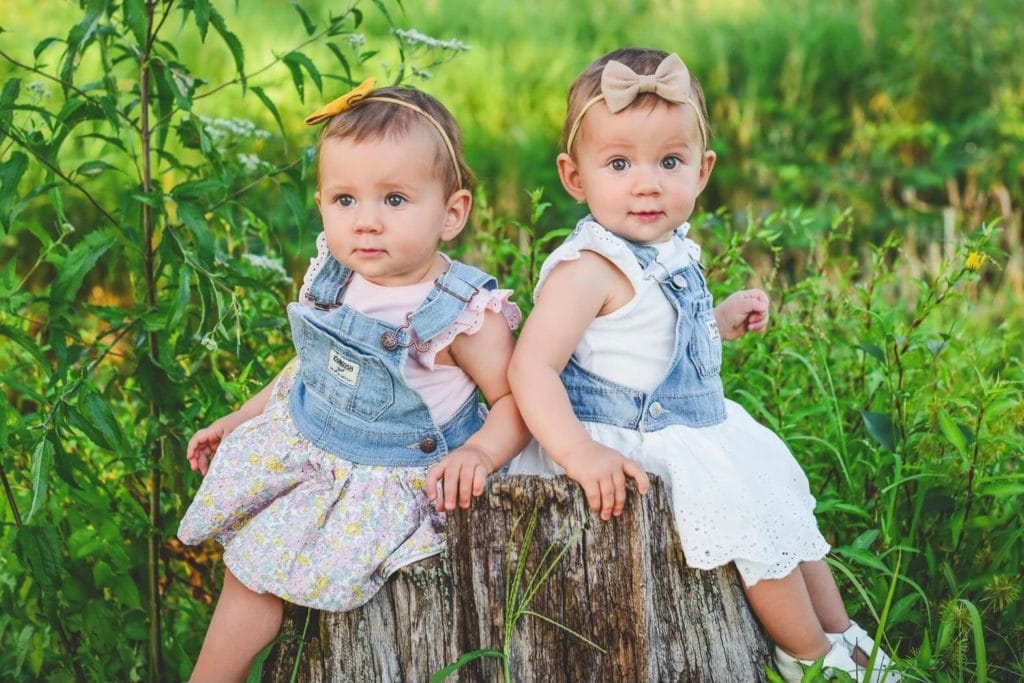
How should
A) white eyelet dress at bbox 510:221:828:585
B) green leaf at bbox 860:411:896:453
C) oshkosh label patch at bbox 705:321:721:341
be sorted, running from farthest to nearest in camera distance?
1. green leaf at bbox 860:411:896:453
2. oshkosh label patch at bbox 705:321:721:341
3. white eyelet dress at bbox 510:221:828:585

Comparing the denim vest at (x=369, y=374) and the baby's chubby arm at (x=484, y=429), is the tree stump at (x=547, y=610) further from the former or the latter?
the denim vest at (x=369, y=374)

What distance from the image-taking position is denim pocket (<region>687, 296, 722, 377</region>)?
100.0 inches

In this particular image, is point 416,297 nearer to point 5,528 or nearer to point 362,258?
point 362,258

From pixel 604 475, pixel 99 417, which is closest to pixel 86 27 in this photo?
pixel 99 417

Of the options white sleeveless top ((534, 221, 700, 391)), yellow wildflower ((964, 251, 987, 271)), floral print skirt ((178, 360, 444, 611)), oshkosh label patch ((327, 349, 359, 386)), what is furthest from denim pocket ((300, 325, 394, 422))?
yellow wildflower ((964, 251, 987, 271))

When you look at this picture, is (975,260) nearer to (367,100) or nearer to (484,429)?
(484,429)

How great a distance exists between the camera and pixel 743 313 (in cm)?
283

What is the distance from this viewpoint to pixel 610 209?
2467mm

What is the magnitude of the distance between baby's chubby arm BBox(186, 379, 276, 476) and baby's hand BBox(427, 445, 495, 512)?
1.92 ft

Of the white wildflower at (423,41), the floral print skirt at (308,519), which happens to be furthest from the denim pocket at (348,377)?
the white wildflower at (423,41)

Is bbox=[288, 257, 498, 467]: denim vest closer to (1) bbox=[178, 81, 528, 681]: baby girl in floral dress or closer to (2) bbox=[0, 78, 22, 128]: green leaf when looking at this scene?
(1) bbox=[178, 81, 528, 681]: baby girl in floral dress

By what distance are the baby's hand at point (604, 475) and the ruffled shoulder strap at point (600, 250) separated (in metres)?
0.38

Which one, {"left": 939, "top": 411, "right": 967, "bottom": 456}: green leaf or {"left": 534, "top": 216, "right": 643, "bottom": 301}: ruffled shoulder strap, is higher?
{"left": 534, "top": 216, "right": 643, "bottom": 301}: ruffled shoulder strap

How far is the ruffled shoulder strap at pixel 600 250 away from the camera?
2.42 m
